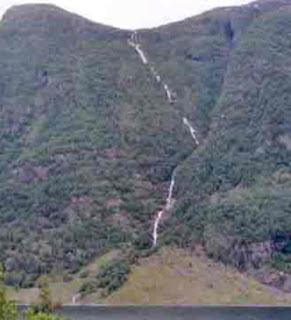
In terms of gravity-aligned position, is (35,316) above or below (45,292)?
above

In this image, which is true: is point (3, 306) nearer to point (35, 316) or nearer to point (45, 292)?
point (35, 316)

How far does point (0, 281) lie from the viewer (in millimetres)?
44688

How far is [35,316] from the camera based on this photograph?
→ 44188 mm

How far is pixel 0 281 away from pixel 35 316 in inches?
91.6

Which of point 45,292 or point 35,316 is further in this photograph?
point 45,292

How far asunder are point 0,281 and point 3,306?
3.97ft

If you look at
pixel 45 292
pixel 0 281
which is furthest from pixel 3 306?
pixel 45 292

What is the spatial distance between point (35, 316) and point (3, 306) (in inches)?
60.3

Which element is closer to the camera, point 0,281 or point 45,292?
point 0,281

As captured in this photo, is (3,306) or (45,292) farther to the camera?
(45,292)

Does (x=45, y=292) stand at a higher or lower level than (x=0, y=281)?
lower

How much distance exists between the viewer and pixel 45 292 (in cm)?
10762

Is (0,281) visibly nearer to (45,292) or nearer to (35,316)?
(35,316)

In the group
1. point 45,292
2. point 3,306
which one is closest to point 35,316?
point 3,306
